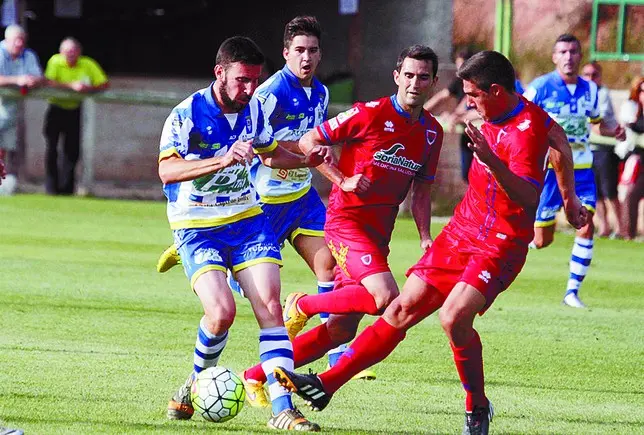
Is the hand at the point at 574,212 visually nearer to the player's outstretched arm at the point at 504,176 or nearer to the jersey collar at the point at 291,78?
the player's outstretched arm at the point at 504,176

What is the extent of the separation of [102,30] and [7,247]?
11.1 meters

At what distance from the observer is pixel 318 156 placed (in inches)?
301

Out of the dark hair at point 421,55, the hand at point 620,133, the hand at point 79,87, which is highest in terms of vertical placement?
the dark hair at point 421,55

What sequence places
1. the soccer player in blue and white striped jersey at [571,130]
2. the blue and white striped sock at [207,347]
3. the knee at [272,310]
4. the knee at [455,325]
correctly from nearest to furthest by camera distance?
the knee at [455,325]
the knee at [272,310]
the blue and white striped sock at [207,347]
the soccer player in blue and white striped jersey at [571,130]

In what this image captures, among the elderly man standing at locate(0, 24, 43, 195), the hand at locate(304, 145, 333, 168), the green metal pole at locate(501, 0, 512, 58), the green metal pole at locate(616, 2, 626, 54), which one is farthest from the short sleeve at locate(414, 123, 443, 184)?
the elderly man standing at locate(0, 24, 43, 195)

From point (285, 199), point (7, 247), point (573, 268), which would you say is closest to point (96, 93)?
point (7, 247)

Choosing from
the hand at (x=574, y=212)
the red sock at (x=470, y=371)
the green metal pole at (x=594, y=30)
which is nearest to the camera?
the red sock at (x=470, y=371)

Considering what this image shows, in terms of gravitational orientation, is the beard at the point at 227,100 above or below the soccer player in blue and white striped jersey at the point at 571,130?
above

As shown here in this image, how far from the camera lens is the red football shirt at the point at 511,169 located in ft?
22.1

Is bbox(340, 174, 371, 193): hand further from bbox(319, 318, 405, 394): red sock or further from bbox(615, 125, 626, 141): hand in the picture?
bbox(615, 125, 626, 141): hand

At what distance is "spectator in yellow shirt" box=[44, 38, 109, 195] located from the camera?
67.1 ft

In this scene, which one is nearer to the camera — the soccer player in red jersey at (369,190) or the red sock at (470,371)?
the red sock at (470,371)

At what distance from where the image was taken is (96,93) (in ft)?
68.0

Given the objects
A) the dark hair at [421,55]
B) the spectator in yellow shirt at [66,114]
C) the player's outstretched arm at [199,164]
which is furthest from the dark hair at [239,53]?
the spectator in yellow shirt at [66,114]
